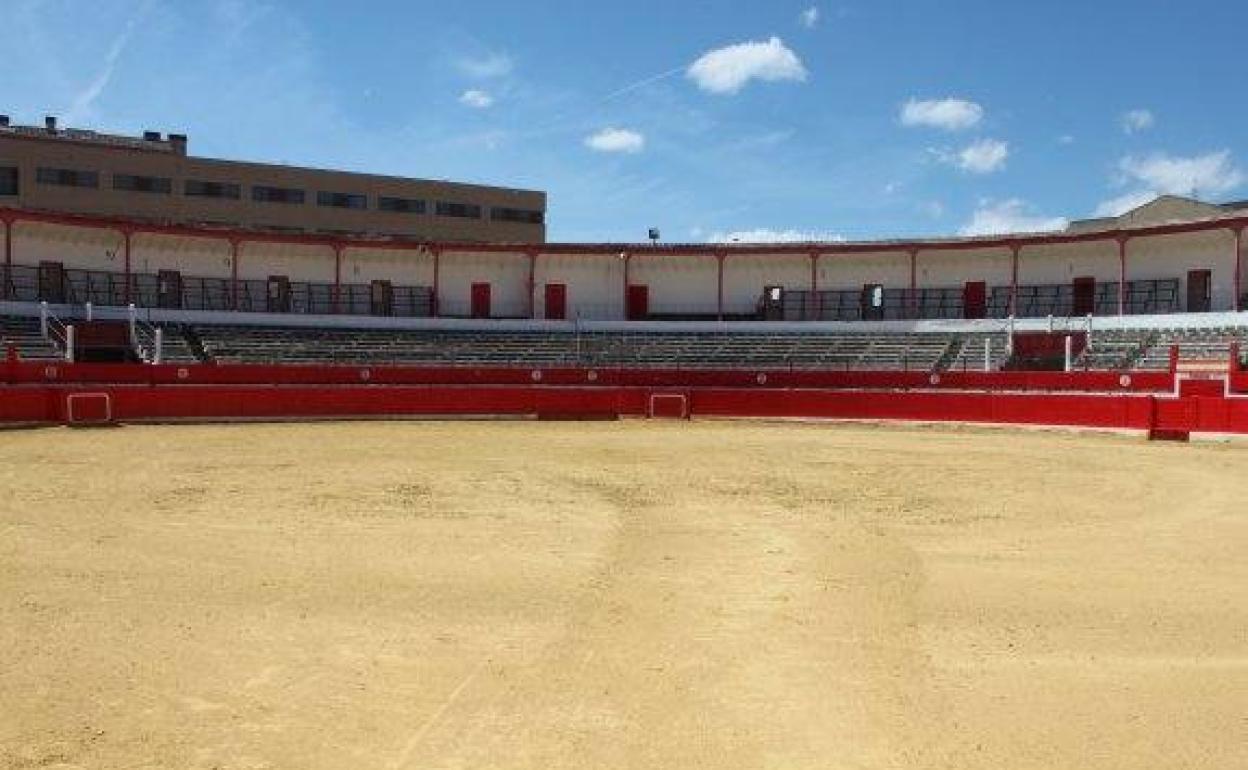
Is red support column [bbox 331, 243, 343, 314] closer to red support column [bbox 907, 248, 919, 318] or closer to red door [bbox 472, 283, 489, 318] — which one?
red door [bbox 472, 283, 489, 318]

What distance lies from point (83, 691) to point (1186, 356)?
3104 centimetres

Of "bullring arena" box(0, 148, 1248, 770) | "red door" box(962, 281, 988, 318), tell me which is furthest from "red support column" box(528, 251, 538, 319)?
"red door" box(962, 281, 988, 318)

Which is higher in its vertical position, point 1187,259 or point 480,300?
point 1187,259

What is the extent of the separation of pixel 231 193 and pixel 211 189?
114 cm

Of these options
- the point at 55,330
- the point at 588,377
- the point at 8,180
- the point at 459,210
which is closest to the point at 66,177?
the point at 8,180

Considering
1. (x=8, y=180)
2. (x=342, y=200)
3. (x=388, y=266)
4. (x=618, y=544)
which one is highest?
(x=342, y=200)

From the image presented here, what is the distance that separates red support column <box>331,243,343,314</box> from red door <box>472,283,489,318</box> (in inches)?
221

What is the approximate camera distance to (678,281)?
4244 centimetres

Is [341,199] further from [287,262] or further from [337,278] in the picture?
[337,278]

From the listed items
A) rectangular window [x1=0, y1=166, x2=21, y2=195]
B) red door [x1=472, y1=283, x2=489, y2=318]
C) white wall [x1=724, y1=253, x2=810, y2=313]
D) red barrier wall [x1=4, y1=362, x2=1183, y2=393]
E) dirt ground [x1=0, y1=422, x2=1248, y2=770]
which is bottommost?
dirt ground [x1=0, y1=422, x2=1248, y2=770]

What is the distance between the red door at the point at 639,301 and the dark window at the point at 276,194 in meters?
28.5

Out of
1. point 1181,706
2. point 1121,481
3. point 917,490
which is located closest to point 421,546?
point 1181,706

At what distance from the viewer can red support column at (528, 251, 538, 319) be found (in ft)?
136

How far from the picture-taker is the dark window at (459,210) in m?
63.7
